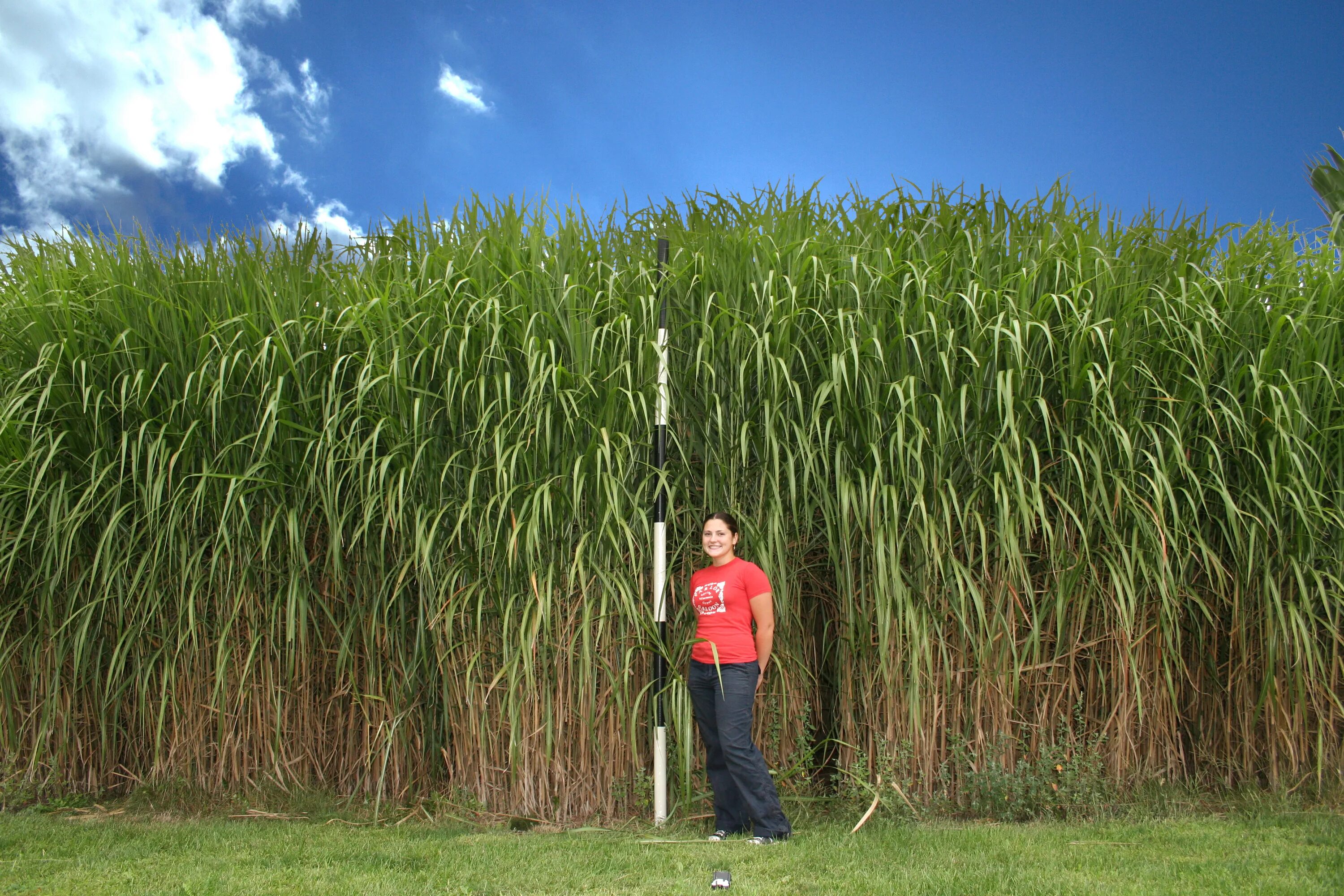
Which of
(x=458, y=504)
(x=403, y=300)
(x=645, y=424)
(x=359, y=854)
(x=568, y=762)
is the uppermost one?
(x=403, y=300)

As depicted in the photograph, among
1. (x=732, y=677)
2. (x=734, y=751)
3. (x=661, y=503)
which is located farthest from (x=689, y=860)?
(x=661, y=503)

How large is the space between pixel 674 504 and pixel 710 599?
0.45 metres

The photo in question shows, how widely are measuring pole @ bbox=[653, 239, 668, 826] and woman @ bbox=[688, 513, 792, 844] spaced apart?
13cm

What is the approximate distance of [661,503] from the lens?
123 inches

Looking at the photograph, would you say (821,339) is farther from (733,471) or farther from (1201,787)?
(1201,787)

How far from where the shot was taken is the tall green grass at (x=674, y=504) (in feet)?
10.3

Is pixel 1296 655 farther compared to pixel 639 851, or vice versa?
pixel 1296 655

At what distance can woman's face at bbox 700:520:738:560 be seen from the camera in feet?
9.65

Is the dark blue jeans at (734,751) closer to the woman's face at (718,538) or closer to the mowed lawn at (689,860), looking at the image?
the mowed lawn at (689,860)

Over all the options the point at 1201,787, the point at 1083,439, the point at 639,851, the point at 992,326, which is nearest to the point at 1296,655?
the point at 1201,787

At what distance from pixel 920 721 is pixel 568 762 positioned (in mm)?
1332

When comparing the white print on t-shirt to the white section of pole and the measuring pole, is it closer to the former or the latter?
the measuring pole

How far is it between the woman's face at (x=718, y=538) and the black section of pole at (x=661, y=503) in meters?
0.21

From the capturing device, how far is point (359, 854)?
283 centimetres
